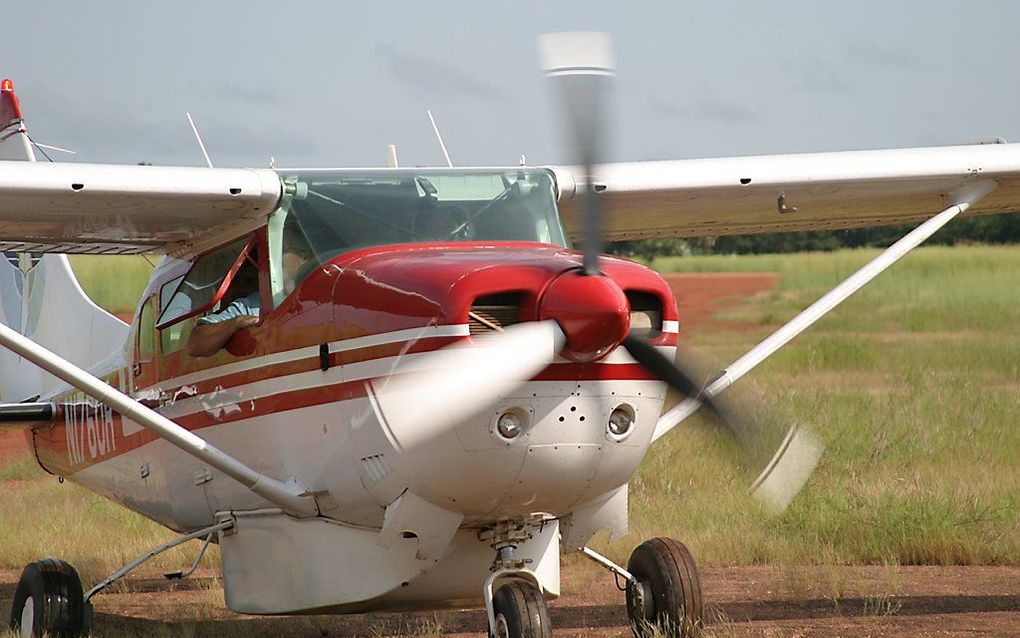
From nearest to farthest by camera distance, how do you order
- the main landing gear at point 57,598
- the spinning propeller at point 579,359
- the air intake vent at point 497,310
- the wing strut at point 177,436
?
the spinning propeller at point 579,359 → the air intake vent at point 497,310 → the wing strut at point 177,436 → the main landing gear at point 57,598

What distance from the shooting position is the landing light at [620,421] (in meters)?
6.00

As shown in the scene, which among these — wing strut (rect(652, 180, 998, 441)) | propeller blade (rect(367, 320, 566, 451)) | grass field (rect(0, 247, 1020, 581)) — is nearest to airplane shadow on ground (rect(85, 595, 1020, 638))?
grass field (rect(0, 247, 1020, 581))

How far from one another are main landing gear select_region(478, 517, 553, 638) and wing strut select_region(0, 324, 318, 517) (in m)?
0.92

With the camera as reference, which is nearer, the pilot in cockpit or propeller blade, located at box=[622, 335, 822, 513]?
propeller blade, located at box=[622, 335, 822, 513]

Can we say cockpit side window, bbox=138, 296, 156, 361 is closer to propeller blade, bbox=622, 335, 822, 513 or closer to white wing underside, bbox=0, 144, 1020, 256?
white wing underside, bbox=0, 144, 1020, 256

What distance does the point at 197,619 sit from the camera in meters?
9.04

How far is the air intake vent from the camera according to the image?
19.0 feet

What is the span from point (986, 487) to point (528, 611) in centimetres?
640

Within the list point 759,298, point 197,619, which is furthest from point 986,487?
point 759,298

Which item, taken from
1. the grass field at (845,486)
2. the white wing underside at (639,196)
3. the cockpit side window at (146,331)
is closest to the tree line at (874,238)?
the grass field at (845,486)

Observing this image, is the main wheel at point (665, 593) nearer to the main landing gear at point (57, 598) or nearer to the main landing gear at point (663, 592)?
the main landing gear at point (663, 592)

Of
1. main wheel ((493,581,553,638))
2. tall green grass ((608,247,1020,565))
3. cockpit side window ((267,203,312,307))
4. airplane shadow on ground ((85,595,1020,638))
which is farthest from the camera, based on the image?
tall green grass ((608,247,1020,565))

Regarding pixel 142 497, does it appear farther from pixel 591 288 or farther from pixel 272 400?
pixel 591 288

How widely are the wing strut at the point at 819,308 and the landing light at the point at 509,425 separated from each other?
30.2 inches
